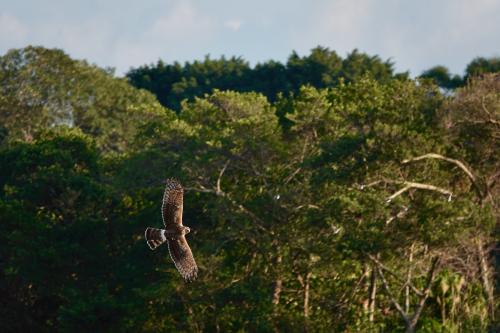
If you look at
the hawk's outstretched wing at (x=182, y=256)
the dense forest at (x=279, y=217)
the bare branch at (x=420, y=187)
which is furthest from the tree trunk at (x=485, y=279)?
the hawk's outstretched wing at (x=182, y=256)

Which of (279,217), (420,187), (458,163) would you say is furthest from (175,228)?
(279,217)

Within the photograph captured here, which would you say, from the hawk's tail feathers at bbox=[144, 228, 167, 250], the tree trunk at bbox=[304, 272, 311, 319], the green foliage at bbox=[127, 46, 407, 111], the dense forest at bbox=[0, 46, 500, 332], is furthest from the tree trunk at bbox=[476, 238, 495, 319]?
the green foliage at bbox=[127, 46, 407, 111]

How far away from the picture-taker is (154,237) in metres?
20.3

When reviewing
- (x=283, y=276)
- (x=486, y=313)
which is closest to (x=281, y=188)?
(x=283, y=276)

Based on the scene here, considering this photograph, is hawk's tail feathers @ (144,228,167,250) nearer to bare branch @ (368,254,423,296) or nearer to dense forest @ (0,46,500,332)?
dense forest @ (0,46,500,332)

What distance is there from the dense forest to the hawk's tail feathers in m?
13.8

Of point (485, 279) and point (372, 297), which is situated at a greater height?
point (485, 279)

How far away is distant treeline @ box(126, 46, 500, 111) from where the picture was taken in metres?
85.1

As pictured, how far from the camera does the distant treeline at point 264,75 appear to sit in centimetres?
8512

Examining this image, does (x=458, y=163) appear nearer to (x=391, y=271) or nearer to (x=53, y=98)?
(x=391, y=271)

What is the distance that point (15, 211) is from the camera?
152ft

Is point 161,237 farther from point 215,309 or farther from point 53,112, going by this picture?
point 53,112

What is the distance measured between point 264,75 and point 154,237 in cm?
7221

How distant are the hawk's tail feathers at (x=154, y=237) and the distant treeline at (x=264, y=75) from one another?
54.7 m
